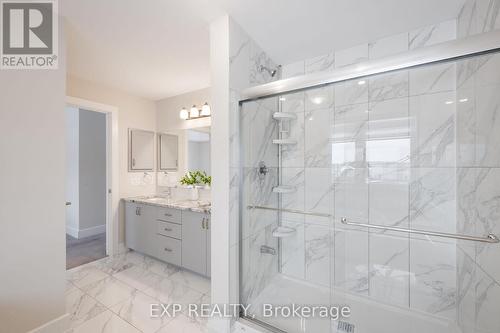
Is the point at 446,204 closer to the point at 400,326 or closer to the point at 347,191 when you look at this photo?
the point at 347,191

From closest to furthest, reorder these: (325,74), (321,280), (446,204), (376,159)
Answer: (325,74), (446,204), (376,159), (321,280)

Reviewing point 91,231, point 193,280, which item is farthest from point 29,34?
point 91,231

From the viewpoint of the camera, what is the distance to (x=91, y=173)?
4.03m

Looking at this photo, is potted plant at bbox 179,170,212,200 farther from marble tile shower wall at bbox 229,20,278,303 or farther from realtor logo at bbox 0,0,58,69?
realtor logo at bbox 0,0,58,69

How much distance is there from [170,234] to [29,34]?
2.18 metres

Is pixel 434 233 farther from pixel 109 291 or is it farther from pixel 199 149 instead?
pixel 109 291

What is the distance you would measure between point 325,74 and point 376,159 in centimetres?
79

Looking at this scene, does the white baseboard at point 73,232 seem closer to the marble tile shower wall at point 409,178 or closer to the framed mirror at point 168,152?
the framed mirror at point 168,152

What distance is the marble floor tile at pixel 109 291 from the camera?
202cm

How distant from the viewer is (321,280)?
1.96 meters

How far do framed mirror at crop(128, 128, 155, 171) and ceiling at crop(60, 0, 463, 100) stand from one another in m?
1.07

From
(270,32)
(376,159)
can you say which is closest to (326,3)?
(270,32)

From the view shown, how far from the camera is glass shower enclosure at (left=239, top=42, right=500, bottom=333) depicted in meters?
1.35

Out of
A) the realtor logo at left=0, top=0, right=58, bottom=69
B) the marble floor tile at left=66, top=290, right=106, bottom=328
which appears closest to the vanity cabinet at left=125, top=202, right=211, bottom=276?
the marble floor tile at left=66, top=290, right=106, bottom=328
